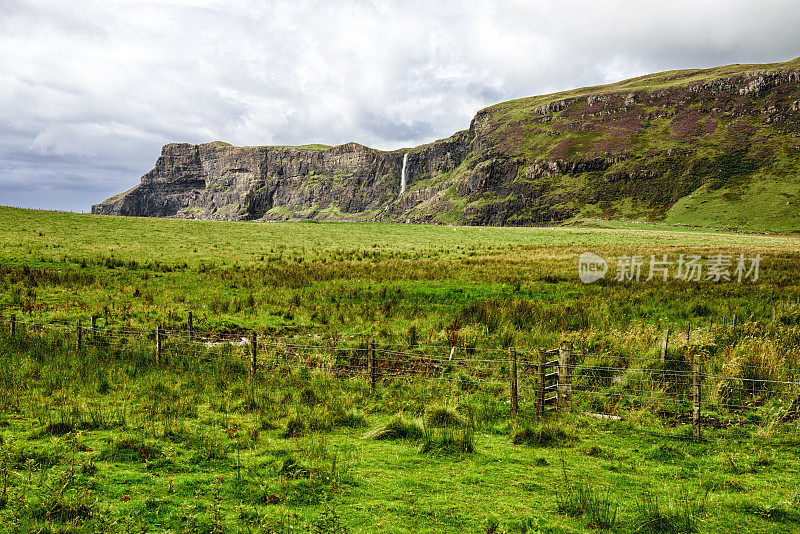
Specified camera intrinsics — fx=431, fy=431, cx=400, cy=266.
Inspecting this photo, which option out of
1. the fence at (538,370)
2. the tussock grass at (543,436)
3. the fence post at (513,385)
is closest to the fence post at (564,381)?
the fence at (538,370)

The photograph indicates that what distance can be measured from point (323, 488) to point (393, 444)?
2.11 meters

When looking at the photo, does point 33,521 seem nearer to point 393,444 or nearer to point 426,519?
point 426,519

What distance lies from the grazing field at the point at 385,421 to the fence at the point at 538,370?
0.10 m

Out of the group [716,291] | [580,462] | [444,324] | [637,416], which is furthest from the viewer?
[716,291]

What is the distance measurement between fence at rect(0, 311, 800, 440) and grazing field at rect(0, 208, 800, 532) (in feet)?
0.32

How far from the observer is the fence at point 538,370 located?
966cm

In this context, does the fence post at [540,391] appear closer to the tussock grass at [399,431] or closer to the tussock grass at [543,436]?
the tussock grass at [543,436]

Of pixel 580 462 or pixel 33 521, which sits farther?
pixel 580 462

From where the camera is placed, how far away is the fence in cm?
966

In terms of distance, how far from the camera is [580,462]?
7336 millimetres

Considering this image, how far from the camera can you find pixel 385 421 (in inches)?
364

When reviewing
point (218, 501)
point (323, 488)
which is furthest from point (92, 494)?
point (323, 488)

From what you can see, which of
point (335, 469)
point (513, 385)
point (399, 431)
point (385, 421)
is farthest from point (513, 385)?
point (335, 469)

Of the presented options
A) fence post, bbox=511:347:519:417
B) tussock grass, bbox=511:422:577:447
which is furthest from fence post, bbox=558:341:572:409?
tussock grass, bbox=511:422:577:447
